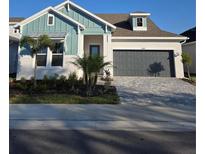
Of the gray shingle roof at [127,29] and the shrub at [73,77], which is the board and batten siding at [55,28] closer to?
the shrub at [73,77]

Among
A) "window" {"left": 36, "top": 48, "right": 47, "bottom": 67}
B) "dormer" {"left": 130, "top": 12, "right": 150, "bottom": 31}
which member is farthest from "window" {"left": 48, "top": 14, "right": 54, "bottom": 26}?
"dormer" {"left": 130, "top": 12, "right": 150, "bottom": 31}

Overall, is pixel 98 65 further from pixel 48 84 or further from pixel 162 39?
pixel 162 39

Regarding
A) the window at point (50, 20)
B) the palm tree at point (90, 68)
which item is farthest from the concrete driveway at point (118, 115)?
the window at point (50, 20)

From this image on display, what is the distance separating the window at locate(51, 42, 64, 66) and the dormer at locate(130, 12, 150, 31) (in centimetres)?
728

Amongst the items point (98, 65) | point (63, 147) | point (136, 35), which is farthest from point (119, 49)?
point (63, 147)

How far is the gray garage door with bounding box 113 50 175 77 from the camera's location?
18125mm

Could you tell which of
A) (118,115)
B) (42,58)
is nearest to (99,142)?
(118,115)

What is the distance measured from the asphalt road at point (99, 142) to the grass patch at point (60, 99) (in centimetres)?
385

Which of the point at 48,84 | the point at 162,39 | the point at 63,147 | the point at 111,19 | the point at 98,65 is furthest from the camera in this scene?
the point at 111,19

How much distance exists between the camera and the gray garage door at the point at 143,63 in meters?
18.1

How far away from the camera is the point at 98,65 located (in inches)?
446

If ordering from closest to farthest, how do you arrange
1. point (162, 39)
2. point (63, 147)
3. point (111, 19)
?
point (63, 147) → point (162, 39) → point (111, 19)

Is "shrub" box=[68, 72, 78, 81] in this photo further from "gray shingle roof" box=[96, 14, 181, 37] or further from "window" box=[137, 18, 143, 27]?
"window" box=[137, 18, 143, 27]
